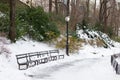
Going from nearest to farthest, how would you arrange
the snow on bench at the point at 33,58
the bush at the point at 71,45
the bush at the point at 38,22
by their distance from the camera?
the snow on bench at the point at 33,58
the bush at the point at 38,22
the bush at the point at 71,45

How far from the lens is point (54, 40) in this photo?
3375cm

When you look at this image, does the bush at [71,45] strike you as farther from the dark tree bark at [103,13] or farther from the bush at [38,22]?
the dark tree bark at [103,13]

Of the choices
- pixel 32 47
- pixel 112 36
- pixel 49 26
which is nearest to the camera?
pixel 32 47

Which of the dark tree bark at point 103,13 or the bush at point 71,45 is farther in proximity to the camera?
the dark tree bark at point 103,13

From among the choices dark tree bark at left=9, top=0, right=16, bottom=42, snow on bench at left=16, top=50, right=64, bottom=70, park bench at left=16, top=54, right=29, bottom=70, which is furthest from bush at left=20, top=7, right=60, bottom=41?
park bench at left=16, top=54, right=29, bottom=70

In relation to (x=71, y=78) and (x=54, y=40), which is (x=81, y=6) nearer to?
(x=54, y=40)

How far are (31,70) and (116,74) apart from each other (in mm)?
4988

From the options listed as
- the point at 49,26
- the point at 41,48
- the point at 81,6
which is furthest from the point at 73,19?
the point at 81,6

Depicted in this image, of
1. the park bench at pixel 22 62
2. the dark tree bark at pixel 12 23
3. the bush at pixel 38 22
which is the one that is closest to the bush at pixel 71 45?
the bush at pixel 38 22

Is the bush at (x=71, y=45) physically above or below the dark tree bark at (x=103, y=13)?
below

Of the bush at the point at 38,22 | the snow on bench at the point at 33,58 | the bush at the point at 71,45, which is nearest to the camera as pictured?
the snow on bench at the point at 33,58

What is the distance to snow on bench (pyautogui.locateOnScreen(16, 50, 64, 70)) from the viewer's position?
822 inches

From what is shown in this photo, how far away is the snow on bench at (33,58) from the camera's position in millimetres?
20891

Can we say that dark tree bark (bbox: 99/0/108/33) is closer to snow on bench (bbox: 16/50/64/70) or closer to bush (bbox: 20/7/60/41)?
bush (bbox: 20/7/60/41)
